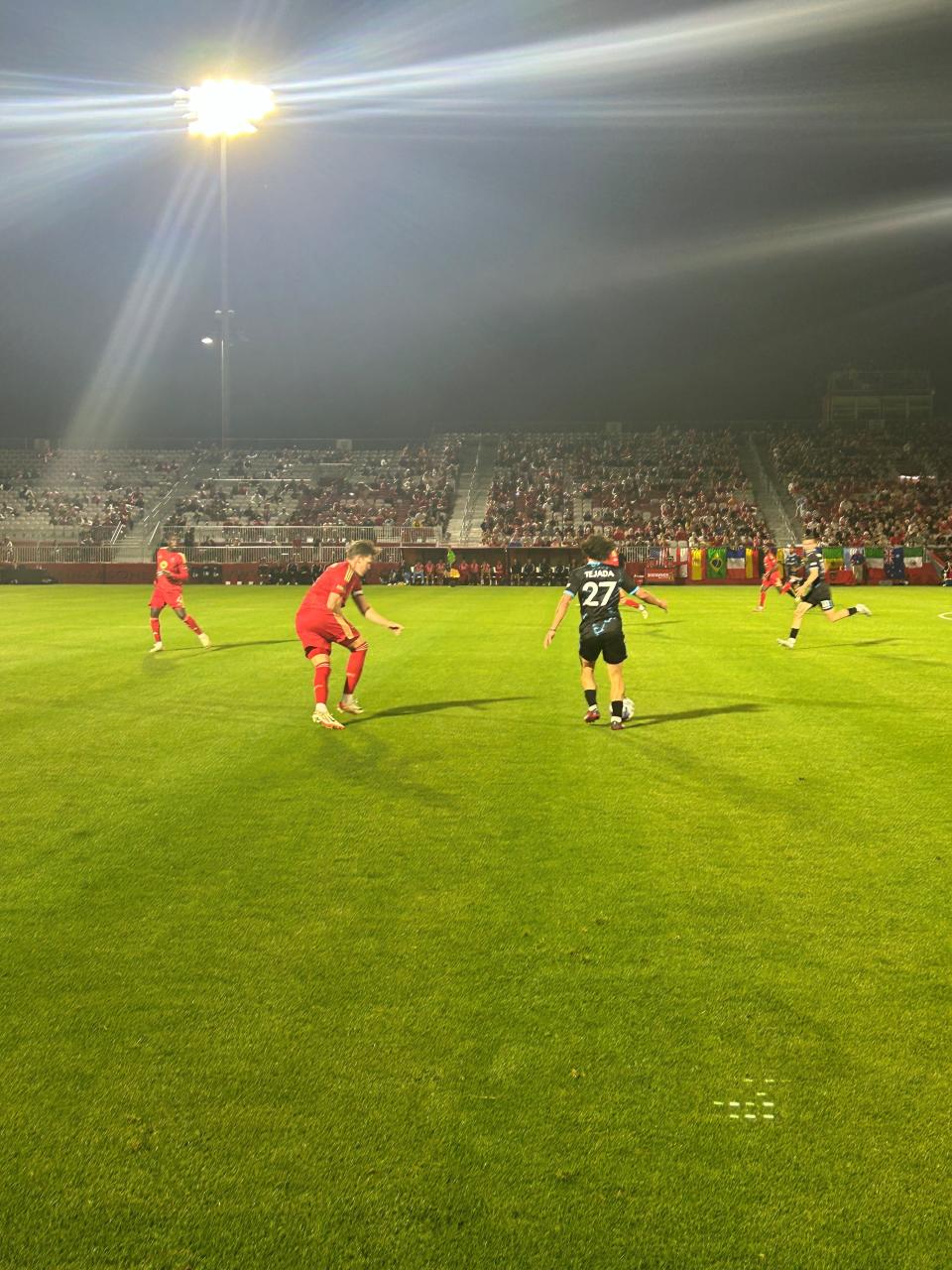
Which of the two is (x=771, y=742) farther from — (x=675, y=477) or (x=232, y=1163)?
(x=675, y=477)

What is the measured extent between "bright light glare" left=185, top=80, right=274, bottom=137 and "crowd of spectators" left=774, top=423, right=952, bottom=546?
99.0 feet

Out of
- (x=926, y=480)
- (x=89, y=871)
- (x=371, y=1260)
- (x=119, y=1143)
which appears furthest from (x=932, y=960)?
(x=926, y=480)

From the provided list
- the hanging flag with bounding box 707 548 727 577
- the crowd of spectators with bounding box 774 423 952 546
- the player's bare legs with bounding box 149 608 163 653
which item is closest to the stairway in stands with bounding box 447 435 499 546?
the hanging flag with bounding box 707 548 727 577

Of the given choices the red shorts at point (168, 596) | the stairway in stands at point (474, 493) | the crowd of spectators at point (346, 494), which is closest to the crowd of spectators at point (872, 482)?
the stairway in stands at point (474, 493)

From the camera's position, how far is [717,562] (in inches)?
1766

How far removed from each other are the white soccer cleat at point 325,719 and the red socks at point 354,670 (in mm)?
676

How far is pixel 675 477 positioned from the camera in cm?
5591

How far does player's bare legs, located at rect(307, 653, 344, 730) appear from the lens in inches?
396

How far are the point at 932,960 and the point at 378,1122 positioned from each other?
2644 millimetres

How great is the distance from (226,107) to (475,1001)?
4137 cm

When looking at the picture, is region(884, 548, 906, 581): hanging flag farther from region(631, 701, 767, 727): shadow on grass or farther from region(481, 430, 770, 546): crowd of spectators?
region(631, 701, 767, 727): shadow on grass

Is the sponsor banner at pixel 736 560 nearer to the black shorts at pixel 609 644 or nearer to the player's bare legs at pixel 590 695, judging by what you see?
the player's bare legs at pixel 590 695

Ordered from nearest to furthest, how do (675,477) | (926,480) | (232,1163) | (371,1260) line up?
(371,1260), (232,1163), (926,480), (675,477)

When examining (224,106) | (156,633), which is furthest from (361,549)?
(224,106)
